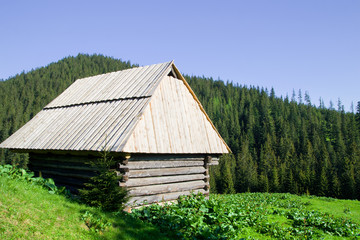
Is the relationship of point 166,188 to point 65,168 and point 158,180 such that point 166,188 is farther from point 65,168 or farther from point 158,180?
point 65,168

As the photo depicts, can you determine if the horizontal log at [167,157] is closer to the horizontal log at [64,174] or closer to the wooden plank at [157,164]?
the wooden plank at [157,164]

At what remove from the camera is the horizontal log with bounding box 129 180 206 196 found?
1118 cm

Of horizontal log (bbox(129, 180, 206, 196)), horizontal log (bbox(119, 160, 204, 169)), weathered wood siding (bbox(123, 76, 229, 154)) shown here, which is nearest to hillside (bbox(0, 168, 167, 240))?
horizontal log (bbox(129, 180, 206, 196))

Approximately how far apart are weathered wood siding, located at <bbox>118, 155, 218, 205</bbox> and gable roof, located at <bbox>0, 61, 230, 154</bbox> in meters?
0.66

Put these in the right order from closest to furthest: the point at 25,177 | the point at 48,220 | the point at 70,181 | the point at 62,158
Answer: the point at 48,220 → the point at 25,177 → the point at 70,181 → the point at 62,158

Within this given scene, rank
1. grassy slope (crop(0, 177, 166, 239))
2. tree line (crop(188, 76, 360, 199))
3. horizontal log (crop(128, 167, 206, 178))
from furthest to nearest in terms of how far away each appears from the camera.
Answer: tree line (crop(188, 76, 360, 199))
horizontal log (crop(128, 167, 206, 178))
grassy slope (crop(0, 177, 166, 239))

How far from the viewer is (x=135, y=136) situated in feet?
35.3

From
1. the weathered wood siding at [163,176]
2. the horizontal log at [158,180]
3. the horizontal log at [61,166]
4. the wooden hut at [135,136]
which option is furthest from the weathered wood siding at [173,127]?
the horizontal log at [61,166]

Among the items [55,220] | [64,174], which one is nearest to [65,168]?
[64,174]

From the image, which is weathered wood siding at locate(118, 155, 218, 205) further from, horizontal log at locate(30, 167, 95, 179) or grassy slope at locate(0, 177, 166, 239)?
horizontal log at locate(30, 167, 95, 179)

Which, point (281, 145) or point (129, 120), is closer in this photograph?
point (129, 120)

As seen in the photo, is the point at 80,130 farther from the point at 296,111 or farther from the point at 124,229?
the point at 296,111

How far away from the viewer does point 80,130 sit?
12.6m

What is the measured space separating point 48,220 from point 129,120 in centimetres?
527
